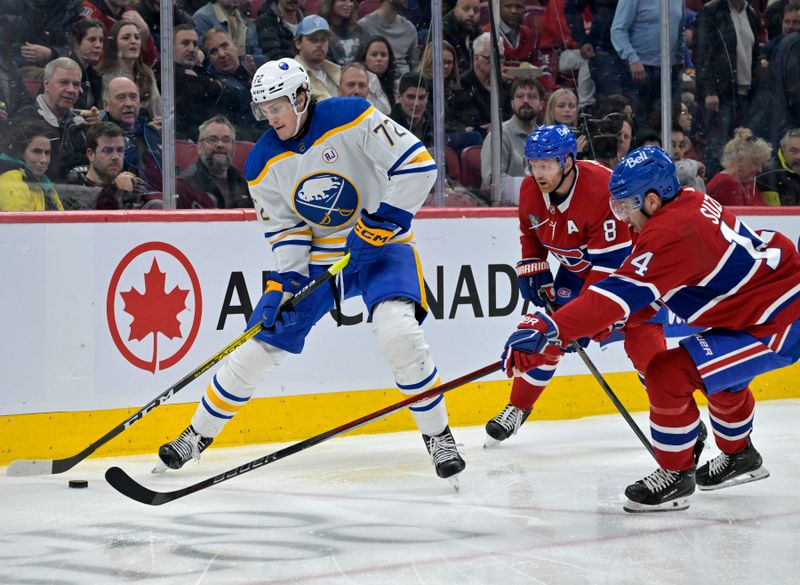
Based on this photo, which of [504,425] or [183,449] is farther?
[504,425]

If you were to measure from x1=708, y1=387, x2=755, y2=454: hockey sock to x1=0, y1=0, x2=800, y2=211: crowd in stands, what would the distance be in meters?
1.91

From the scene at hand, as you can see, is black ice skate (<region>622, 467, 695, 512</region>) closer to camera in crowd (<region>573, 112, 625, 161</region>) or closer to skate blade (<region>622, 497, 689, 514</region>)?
skate blade (<region>622, 497, 689, 514</region>)

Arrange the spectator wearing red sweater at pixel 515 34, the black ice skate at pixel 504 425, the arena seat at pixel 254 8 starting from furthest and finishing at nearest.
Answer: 1. the spectator wearing red sweater at pixel 515 34
2. the arena seat at pixel 254 8
3. the black ice skate at pixel 504 425

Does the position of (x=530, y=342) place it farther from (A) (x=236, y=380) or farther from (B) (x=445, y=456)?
(A) (x=236, y=380)

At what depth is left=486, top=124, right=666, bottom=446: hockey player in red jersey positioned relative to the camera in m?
3.90

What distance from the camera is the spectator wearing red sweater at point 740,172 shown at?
5.85m

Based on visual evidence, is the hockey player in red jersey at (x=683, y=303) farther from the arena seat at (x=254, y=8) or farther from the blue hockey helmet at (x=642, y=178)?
the arena seat at (x=254, y=8)

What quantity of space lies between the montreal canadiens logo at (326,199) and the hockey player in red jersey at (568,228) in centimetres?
63

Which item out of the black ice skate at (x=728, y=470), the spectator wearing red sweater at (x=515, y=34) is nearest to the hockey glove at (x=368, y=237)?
the black ice skate at (x=728, y=470)

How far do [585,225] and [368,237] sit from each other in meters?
0.85

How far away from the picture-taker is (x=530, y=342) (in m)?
3.05

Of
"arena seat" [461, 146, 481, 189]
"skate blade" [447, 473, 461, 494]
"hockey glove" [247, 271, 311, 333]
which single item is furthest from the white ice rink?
"arena seat" [461, 146, 481, 189]

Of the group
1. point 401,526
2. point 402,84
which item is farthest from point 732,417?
point 402,84

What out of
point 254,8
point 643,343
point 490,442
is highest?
point 254,8
